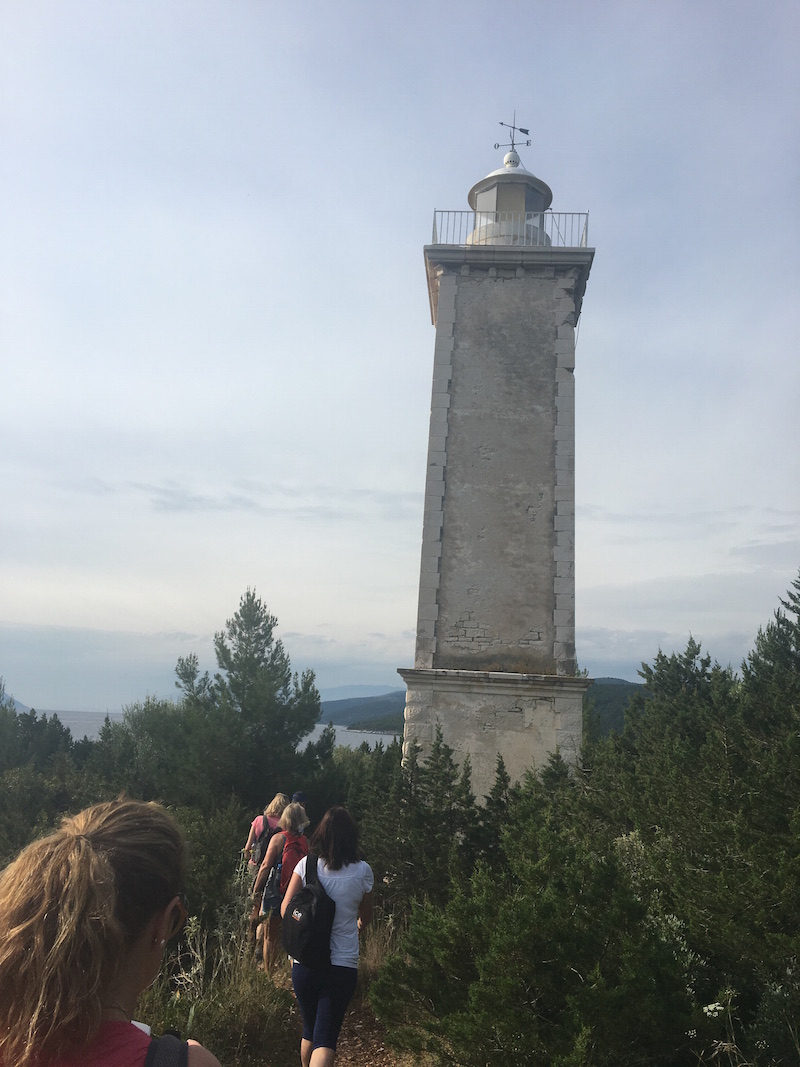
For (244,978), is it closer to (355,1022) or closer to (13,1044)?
(355,1022)

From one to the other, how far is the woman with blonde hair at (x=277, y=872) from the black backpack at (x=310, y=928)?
1.93 metres

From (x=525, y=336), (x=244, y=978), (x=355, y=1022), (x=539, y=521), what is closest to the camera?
(x=244, y=978)

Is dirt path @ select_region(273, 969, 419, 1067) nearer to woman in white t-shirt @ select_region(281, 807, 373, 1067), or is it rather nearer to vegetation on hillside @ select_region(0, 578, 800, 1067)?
vegetation on hillside @ select_region(0, 578, 800, 1067)

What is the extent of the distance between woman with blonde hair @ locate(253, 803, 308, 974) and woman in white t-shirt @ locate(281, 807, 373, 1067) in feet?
5.60

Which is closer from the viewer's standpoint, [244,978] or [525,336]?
[244,978]

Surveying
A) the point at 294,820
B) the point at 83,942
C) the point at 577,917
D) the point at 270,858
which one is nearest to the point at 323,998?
the point at 577,917

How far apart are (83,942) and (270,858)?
524 cm

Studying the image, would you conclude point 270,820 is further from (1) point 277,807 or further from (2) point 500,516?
(2) point 500,516

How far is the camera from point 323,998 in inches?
158

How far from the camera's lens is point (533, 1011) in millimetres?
3312

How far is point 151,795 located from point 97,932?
13.9 m

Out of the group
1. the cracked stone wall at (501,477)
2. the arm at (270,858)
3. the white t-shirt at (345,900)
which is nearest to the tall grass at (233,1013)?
the white t-shirt at (345,900)

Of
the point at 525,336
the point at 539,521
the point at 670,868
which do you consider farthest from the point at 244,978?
the point at 525,336

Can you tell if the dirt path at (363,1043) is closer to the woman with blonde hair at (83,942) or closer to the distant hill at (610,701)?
the woman with blonde hair at (83,942)
